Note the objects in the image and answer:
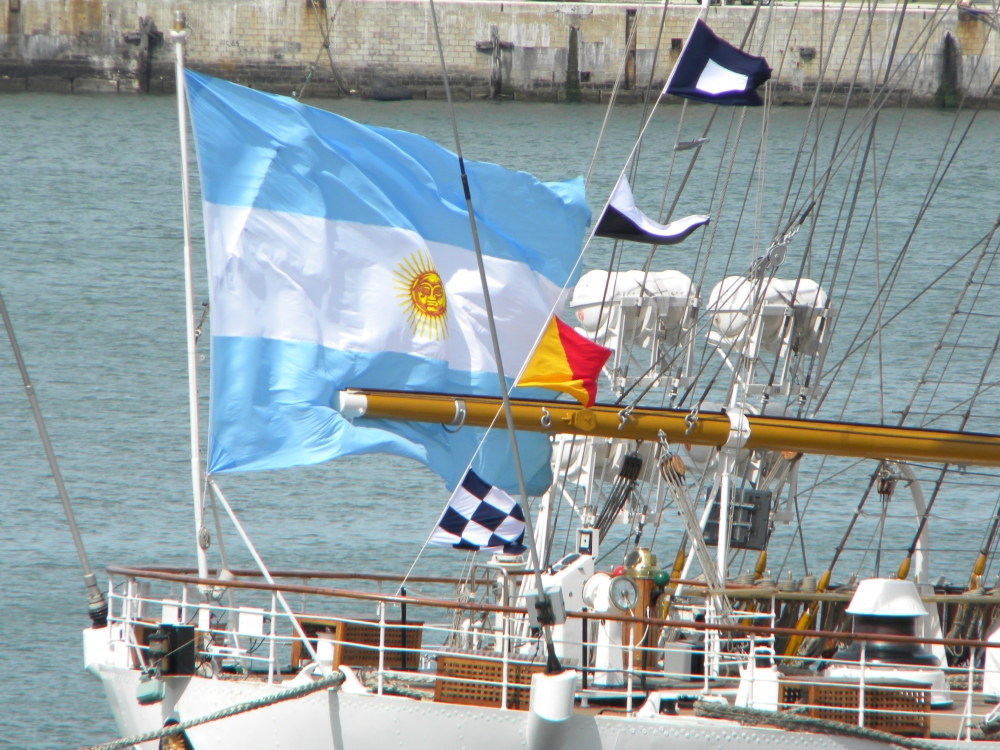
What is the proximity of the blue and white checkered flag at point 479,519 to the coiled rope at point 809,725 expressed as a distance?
3.37m

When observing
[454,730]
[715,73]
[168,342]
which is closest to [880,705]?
[454,730]

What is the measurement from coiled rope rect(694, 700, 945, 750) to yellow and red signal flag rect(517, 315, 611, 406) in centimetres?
387

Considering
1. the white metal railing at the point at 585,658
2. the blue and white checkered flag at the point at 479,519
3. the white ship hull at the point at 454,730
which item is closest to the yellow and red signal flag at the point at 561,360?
the blue and white checkered flag at the point at 479,519

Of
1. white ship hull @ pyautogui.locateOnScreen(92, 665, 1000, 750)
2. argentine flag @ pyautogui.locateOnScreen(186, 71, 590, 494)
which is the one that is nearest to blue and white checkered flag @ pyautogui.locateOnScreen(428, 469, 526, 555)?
argentine flag @ pyautogui.locateOnScreen(186, 71, 590, 494)

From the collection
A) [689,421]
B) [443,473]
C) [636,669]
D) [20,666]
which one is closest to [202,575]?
[443,473]

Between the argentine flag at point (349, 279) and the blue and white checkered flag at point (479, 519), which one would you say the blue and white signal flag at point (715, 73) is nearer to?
the argentine flag at point (349, 279)

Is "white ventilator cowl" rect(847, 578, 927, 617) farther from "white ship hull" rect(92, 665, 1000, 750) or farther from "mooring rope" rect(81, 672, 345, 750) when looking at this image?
"mooring rope" rect(81, 672, 345, 750)

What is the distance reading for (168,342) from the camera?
49.7m

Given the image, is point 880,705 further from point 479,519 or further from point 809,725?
point 479,519

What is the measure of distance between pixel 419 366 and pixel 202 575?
4013mm

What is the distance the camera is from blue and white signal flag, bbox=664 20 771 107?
1809cm

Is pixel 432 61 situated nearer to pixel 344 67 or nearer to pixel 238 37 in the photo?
pixel 344 67

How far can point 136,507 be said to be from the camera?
36344mm

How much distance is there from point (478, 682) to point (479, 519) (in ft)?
7.83
